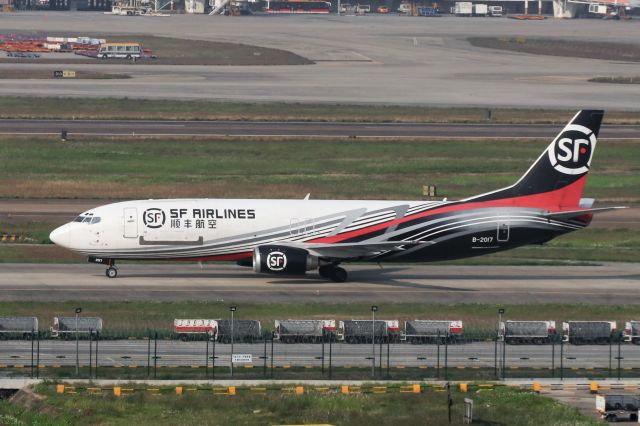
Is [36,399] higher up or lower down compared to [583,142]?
lower down

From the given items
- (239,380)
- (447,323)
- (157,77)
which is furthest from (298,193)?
(157,77)

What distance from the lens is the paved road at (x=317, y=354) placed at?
50531 millimetres

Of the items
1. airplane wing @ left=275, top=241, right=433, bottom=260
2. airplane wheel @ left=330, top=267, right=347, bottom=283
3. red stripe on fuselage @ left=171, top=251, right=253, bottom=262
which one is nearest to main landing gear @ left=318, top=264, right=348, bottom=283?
airplane wheel @ left=330, top=267, right=347, bottom=283

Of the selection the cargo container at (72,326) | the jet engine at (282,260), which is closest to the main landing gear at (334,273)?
the jet engine at (282,260)

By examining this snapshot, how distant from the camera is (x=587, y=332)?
2191 inches

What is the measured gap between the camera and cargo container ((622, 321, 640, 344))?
2206 inches

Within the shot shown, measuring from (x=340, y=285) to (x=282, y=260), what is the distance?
396cm

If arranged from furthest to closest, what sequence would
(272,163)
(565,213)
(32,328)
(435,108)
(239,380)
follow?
(435,108) < (272,163) < (565,213) < (32,328) < (239,380)

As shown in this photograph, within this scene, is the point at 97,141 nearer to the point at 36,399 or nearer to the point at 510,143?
the point at 510,143

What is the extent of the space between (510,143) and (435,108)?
89.4ft

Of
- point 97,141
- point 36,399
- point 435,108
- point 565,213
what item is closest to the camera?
point 36,399

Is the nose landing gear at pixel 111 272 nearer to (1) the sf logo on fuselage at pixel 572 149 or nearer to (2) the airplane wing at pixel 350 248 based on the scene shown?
(2) the airplane wing at pixel 350 248

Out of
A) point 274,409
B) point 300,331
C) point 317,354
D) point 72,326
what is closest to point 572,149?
point 300,331

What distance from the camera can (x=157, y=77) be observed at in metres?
176
